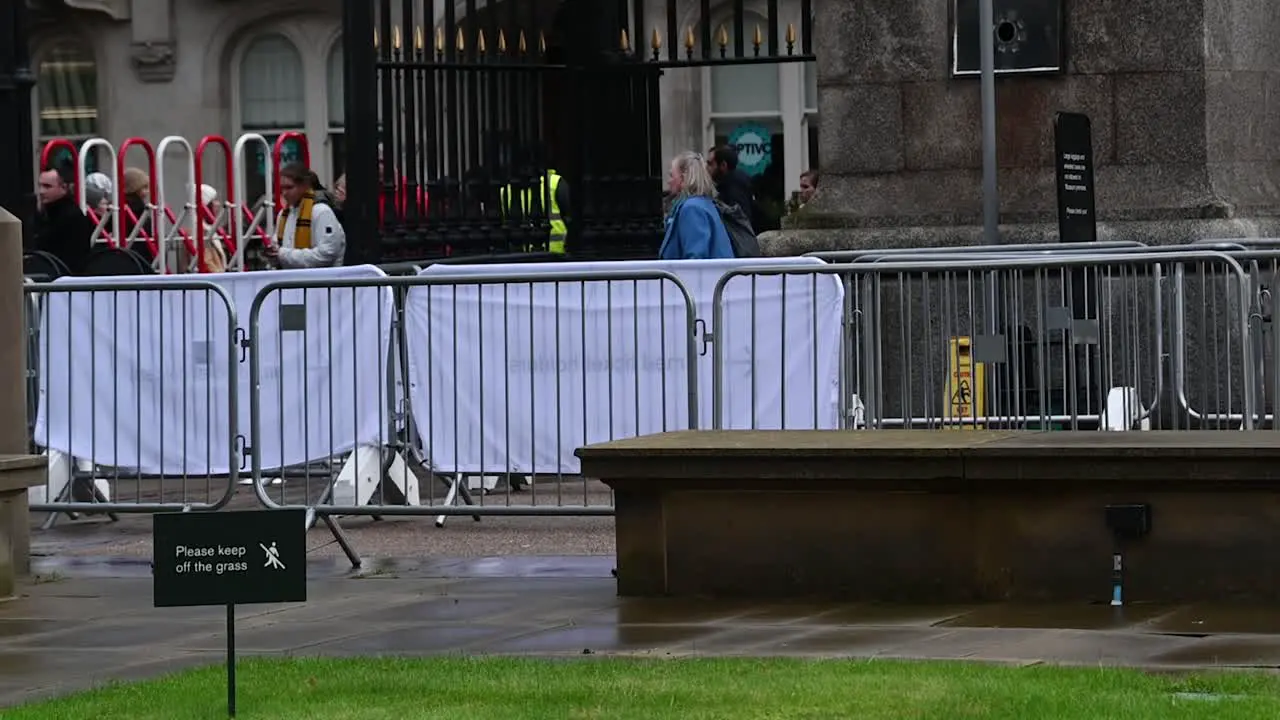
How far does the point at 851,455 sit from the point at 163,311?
511cm

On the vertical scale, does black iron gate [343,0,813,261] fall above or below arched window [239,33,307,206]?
below

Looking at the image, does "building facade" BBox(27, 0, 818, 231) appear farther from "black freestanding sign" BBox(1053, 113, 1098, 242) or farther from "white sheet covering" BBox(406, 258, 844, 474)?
"white sheet covering" BBox(406, 258, 844, 474)

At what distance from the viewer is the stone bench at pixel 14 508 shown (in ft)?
34.7

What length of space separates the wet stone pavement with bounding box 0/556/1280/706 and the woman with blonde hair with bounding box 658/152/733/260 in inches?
203

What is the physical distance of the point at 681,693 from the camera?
23.8 ft

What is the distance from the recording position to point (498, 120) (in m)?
18.2

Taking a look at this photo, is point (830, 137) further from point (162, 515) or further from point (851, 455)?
point (162, 515)

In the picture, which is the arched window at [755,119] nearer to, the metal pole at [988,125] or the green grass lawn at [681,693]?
the metal pole at [988,125]

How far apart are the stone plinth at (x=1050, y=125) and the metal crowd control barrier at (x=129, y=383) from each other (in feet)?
13.4

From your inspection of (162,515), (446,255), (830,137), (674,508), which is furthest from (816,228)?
(162,515)

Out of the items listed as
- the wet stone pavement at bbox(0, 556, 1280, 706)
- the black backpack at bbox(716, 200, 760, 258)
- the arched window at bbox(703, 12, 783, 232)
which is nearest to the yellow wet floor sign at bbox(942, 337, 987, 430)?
the wet stone pavement at bbox(0, 556, 1280, 706)

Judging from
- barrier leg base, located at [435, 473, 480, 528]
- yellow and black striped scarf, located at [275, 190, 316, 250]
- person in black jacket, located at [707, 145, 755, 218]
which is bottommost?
barrier leg base, located at [435, 473, 480, 528]

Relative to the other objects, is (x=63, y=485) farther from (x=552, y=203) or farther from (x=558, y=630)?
(x=552, y=203)

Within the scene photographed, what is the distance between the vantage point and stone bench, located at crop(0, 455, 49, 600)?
34.7ft
